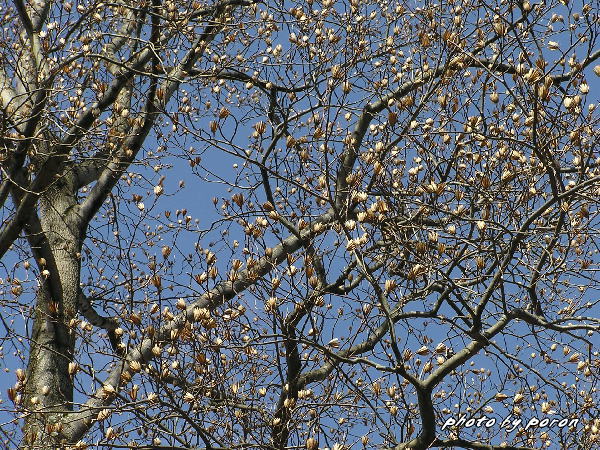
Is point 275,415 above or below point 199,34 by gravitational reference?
below

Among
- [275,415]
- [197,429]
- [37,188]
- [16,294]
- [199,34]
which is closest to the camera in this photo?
[197,429]

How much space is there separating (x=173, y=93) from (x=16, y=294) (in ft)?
9.72

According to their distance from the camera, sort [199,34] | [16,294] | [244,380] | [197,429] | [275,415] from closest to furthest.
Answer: [197,429] → [275,415] → [244,380] → [16,294] → [199,34]

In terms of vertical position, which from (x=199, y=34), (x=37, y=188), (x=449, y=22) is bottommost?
(x=37, y=188)

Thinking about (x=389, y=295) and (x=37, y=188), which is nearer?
(x=389, y=295)

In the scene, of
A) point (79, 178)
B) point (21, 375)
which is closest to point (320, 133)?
point (21, 375)

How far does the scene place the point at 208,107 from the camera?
9547mm

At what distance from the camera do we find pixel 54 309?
21.4ft

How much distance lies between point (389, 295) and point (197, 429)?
5.38ft

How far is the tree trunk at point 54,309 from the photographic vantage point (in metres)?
7.17

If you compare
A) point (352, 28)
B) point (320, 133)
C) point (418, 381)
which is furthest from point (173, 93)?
point (418, 381)

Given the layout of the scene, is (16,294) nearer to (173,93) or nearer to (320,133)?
(173,93)

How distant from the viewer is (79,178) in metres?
9.12

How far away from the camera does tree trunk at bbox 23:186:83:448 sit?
7168mm
